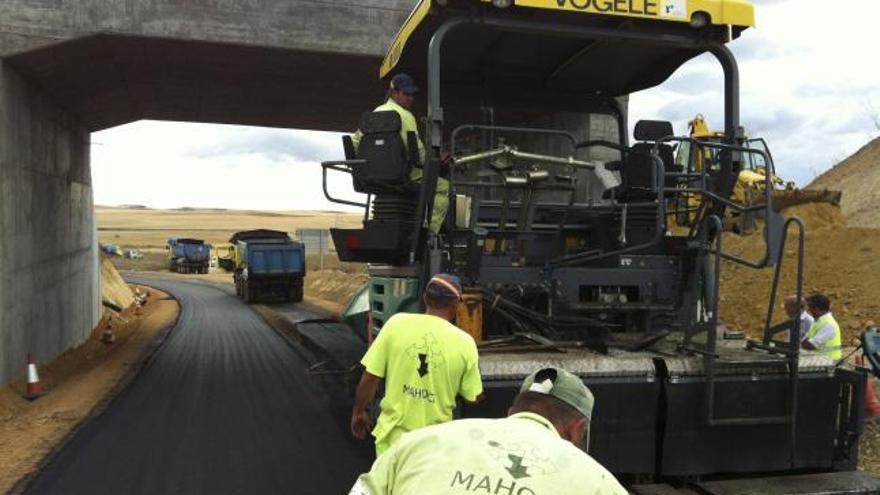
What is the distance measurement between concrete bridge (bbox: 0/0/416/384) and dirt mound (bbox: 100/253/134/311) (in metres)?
8.20

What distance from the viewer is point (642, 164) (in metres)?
5.79

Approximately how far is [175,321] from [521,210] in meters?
15.8

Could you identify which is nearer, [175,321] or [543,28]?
[543,28]

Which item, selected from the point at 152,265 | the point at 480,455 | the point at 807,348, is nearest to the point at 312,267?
the point at 152,265

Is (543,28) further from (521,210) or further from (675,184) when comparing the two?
(675,184)

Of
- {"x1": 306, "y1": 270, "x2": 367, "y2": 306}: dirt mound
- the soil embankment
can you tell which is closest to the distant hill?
{"x1": 306, "y1": 270, "x2": 367, "y2": 306}: dirt mound

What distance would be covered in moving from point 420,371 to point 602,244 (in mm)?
2545

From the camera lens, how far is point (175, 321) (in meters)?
19.1

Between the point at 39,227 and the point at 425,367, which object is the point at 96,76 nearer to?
the point at 39,227

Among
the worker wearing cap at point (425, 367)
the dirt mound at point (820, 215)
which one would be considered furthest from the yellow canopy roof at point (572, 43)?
the dirt mound at point (820, 215)

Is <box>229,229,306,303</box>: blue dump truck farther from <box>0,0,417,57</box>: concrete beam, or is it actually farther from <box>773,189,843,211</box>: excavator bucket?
<box>0,0,417,57</box>: concrete beam

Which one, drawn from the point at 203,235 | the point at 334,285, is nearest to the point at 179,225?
the point at 203,235

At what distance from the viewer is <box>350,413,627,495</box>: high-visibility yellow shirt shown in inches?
61.5

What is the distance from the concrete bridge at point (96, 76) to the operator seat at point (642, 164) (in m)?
5.17
